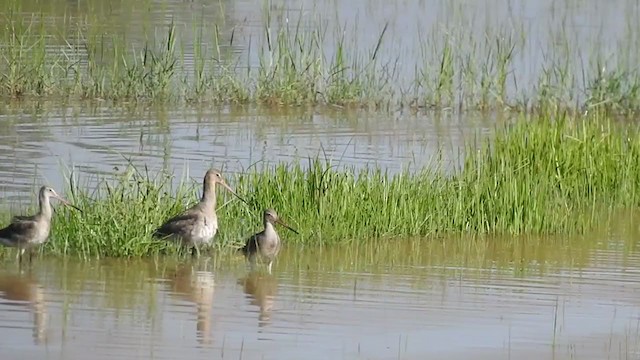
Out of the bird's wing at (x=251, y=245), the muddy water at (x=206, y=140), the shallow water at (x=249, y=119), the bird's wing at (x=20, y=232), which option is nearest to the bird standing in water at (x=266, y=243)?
the bird's wing at (x=251, y=245)

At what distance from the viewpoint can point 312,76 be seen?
18.7 m

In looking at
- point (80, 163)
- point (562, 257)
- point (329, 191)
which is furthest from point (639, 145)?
point (80, 163)

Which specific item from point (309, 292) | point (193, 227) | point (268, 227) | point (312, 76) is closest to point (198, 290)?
point (193, 227)

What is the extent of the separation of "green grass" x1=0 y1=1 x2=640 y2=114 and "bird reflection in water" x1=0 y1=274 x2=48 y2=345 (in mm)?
8078

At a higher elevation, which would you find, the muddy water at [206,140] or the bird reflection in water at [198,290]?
the muddy water at [206,140]

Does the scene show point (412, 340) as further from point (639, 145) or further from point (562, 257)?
point (639, 145)

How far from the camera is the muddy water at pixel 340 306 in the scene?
8.58 m

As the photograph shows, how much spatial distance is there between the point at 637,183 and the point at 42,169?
527 centimetres

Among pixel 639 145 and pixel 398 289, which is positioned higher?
pixel 639 145

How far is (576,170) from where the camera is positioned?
1339 cm

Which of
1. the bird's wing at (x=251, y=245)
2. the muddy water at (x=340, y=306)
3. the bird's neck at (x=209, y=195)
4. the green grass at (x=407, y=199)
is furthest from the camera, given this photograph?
the bird's neck at (x=209, y=195)

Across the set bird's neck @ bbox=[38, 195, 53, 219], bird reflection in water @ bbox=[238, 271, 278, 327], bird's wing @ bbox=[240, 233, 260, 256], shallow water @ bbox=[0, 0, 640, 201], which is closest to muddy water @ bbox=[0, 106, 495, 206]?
shallow water @ bbox=[0, 0, 640, 201]

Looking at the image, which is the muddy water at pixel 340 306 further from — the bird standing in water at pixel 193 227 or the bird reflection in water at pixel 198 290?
the bird standing in water at pixel 193 227

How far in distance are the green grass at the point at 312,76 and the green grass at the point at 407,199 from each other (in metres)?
4.09
